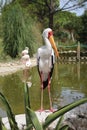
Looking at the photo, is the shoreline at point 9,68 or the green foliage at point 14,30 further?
the green foliage at point 14,30

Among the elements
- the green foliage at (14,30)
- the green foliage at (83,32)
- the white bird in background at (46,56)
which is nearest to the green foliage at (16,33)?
the green foliage at (14,30)

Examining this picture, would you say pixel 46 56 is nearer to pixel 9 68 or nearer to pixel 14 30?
pixel 9 68

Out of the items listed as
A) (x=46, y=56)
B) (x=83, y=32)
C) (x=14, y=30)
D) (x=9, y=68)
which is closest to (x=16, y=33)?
(x=14, y=30)

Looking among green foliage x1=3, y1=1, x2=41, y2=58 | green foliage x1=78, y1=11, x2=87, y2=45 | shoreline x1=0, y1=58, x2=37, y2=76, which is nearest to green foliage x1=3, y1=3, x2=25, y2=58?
green foliage x1=3, y1=1, x2=41, y2=58

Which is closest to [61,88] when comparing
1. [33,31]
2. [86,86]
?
[86,86]

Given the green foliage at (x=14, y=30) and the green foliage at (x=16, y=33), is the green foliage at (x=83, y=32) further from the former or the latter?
the green foliage at (x=14, y=30)

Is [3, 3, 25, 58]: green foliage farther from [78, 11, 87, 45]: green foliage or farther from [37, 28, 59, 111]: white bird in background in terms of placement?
[37, 28, 59, 111]: white bird in background

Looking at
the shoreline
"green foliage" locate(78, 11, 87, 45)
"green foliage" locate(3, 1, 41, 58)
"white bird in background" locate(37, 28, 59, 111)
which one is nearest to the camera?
"white bird in background" locate(37, 28, 59, 111)

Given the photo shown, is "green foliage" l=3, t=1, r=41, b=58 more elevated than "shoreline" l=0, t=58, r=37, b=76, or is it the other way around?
"green foliage" l=3, t=1, r=41, b=58

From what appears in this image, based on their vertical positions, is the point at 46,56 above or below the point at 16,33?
above

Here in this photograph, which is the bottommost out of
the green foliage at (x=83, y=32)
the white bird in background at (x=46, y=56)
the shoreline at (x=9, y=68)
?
the shoreline at (x=9, y=68)

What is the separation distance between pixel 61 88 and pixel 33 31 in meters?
11.6

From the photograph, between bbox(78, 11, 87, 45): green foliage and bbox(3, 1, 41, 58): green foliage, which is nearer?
bbox(3, 1, 41, 58): green foliage

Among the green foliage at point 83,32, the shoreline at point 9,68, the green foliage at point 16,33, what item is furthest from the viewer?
the green foliage at point 83,32
